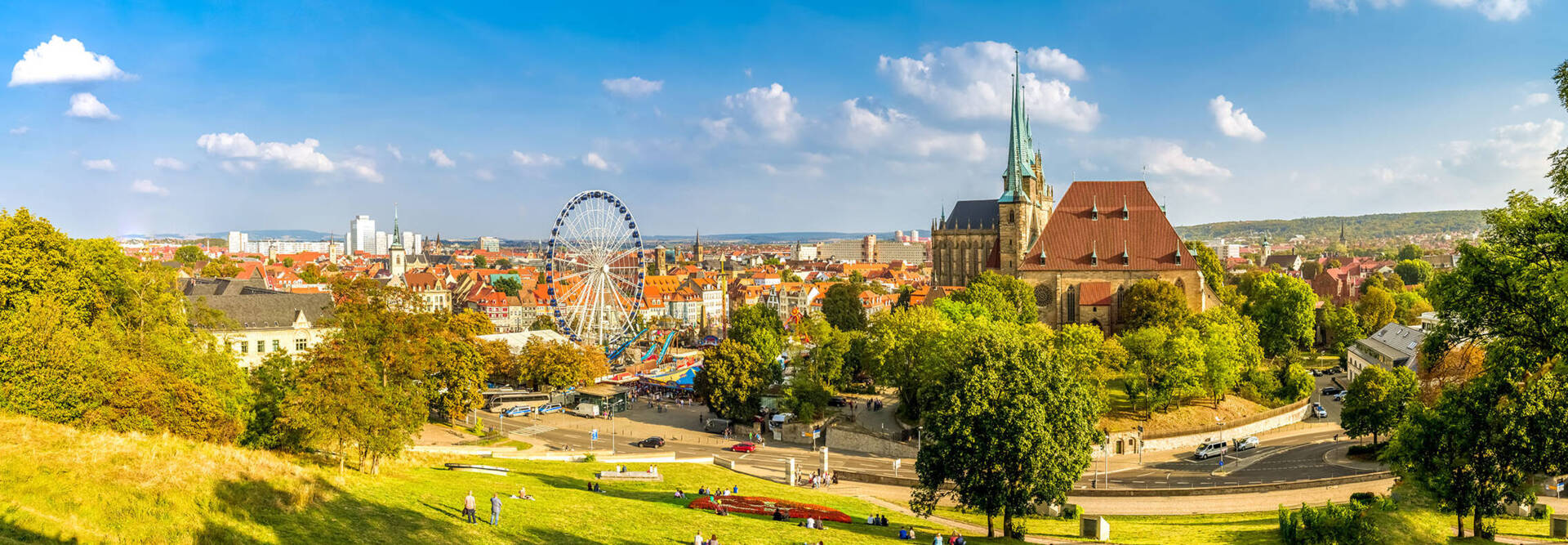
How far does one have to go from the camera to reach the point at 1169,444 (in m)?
48.1

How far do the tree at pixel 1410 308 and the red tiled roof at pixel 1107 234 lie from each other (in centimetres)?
2731

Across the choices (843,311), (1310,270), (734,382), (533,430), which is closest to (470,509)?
(734,382)

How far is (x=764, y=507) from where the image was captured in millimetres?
31672

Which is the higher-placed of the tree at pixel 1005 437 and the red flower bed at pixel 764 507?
the tree at pixel 1005 437

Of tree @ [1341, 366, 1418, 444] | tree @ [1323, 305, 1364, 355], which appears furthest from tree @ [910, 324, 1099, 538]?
tree @ [1323, 305, 1364, 355]

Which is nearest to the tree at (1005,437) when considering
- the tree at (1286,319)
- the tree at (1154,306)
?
the tree at (1154,306)

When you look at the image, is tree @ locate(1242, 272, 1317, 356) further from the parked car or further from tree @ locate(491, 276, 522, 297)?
tree @ locate(491, 276, 522, 297)

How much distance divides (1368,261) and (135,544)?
7638 inches

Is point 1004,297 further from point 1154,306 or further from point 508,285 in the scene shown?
point 508,285

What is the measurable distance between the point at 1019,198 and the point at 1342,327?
29.6 m

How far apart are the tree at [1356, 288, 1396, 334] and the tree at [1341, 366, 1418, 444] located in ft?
147

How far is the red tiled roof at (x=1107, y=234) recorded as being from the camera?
7331 cm

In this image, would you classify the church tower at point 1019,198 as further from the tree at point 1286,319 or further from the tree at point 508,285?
the tree at point 508,285

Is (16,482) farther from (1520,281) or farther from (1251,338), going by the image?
(1251,338)
